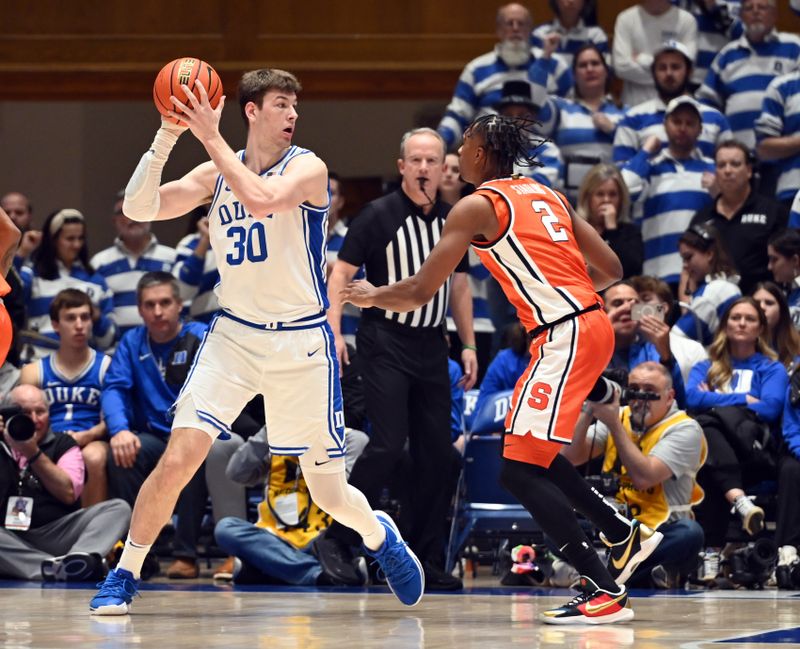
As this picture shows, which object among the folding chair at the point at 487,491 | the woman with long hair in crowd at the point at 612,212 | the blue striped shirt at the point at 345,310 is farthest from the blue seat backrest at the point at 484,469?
the woman with long hair in crowd at the point at 612,212

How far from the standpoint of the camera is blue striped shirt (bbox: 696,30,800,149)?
35.9 feet

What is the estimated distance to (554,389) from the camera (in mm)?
5648

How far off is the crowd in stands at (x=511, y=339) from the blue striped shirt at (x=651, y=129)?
0.01 metres

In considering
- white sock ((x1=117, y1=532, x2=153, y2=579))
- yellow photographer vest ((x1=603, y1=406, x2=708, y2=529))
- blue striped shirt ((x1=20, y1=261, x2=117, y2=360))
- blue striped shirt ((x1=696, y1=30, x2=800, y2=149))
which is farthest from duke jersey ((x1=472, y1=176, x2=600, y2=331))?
blue striped shirt ((x1=696, y1=30, x2=800, y2=149))

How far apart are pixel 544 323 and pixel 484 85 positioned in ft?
18.2

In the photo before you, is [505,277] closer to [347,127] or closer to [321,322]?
[321,322]

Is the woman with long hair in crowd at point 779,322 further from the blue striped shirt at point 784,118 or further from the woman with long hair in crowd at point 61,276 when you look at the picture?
the woman with long hair in crowd at point 61,276

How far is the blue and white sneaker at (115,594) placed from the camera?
5.75 m

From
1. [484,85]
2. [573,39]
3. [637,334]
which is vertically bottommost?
[637,334]

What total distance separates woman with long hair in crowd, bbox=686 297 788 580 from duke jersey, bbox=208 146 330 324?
3007mm

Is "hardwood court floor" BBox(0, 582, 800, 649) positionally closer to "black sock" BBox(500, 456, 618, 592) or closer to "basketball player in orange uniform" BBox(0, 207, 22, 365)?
"black sock" BBox(500, 456, 618, 592)

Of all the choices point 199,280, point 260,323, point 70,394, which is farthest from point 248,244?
point 199,280

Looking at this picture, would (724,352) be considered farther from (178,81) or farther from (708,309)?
(178,81)

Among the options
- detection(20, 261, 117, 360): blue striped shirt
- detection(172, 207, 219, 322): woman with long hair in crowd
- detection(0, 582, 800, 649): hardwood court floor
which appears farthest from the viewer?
detection(172, 207, 219, 322): woman with long hair in crowd
